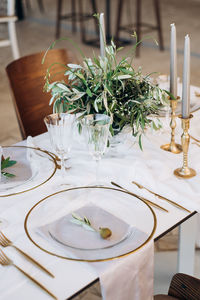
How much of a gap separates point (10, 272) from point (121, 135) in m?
0.60

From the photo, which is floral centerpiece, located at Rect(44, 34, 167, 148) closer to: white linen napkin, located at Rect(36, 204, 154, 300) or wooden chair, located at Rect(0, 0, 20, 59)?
white linen napkin, located at Rect(36, 204, 154, 300)

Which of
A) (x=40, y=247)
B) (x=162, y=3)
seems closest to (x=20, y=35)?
(x=162, y=3)

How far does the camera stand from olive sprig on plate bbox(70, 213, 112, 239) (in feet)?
3.51

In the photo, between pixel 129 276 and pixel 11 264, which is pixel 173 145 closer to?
pixel 129 276

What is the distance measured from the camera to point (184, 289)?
1225 millimetres

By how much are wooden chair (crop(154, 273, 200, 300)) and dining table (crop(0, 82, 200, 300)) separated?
0.16 m

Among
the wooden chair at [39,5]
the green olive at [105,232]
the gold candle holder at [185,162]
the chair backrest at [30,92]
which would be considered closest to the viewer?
the green olive at [105,232]

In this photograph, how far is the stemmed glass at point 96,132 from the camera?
1207mm

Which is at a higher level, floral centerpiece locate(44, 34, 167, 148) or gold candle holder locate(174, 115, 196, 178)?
floral centerpiece locate(44, 34, 167, 148)

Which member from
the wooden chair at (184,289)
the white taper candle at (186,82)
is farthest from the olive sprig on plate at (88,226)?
the white taper candle at (186,82)

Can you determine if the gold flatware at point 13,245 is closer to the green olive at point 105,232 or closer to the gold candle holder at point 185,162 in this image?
the green olive at point 105,232

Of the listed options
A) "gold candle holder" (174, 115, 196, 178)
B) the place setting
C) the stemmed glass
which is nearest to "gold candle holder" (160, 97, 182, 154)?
the place setting

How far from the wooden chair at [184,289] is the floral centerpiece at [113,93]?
439 mm

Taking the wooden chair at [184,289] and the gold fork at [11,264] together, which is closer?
the gold fork at [11,264]
